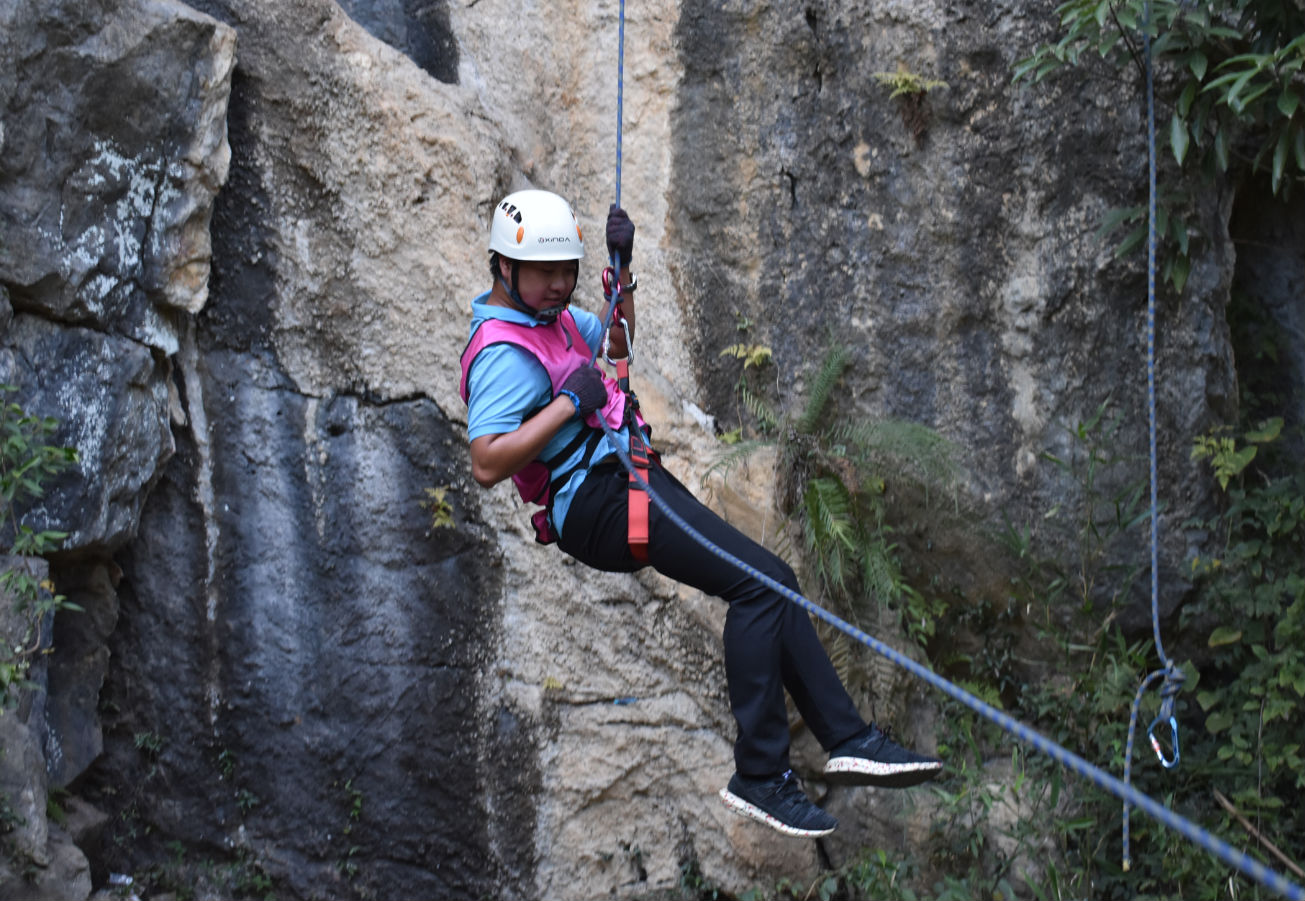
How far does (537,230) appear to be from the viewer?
11.6 feet

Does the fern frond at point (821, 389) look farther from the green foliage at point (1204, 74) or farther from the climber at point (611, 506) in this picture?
the climber at point (611, 506)

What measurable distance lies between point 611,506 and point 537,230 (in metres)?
0.90

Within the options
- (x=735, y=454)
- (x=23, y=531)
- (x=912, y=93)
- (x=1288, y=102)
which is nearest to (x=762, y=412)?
(x=735, y=454)

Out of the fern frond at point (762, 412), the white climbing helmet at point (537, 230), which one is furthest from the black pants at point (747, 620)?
the fern frond at point (762, 412)

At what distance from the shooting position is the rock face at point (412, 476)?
4.78 metres

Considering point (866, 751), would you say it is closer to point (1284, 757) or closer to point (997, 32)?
point (1284, 757)

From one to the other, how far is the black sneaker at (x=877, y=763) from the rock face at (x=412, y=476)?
1483 mm

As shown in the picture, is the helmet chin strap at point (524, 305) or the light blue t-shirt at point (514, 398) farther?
the helmet chin strap at point (524, 305)

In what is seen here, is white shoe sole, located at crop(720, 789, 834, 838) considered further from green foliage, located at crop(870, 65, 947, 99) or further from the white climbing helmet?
green foliage, located at crop(870, 65, 947, 99)

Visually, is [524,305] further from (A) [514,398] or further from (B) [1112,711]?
(B) [1112,711]

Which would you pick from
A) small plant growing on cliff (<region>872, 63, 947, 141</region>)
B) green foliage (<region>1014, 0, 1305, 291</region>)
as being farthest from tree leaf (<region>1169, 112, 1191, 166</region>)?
small plant growing on cliff (<region>872, 63, 947, 141</region>)

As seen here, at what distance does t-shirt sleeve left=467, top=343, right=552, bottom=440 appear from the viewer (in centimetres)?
Result: 338

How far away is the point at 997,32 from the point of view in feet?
16.5

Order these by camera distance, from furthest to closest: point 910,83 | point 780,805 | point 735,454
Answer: point 910,83, point 735,454, point 780,805
